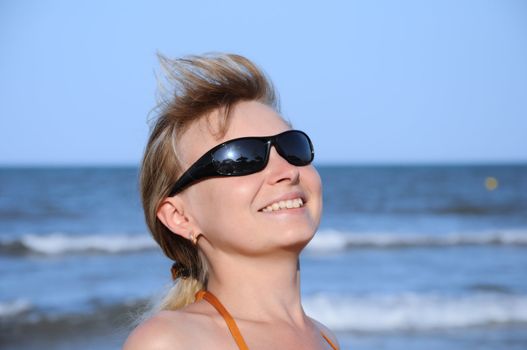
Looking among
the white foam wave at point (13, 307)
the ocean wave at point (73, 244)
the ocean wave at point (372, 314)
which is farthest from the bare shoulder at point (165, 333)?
the ocean wave at point (73, 244)

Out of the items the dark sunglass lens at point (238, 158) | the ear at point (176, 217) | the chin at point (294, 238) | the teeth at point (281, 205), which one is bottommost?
the ear at point (176, 217)

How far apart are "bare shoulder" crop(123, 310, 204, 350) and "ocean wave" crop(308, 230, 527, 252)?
13880 mm

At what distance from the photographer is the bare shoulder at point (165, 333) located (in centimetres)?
204

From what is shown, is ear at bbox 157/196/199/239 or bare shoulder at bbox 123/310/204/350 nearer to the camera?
bare shoulder at bbox 123/310/204/350

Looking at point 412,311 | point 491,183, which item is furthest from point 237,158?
point 491,183

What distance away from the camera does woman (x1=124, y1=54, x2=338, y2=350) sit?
2.27 metres

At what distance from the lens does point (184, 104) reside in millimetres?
2379

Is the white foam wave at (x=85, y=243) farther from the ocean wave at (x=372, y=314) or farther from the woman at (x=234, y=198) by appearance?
the woman at (x=234, y=198)

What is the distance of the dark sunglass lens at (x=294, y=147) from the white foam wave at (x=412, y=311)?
7049mm

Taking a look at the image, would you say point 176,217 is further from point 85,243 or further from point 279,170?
point 85,243

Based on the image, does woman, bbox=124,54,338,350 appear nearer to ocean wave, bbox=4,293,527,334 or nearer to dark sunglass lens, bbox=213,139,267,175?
dark sunglass lens, bbox=213,139,267,175

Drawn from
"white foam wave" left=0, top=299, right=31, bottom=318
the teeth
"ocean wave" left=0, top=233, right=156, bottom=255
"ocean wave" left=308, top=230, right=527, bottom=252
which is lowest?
"ocean wave" left=0, top=233, right=156, bottom=255

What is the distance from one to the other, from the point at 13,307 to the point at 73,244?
706 centimetres

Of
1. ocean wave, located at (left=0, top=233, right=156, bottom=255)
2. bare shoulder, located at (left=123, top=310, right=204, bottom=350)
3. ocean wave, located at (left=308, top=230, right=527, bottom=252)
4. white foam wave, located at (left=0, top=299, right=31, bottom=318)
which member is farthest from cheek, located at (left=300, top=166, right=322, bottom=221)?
ocean wave, located at (left=0, top=233, right=156, bottom=255)
